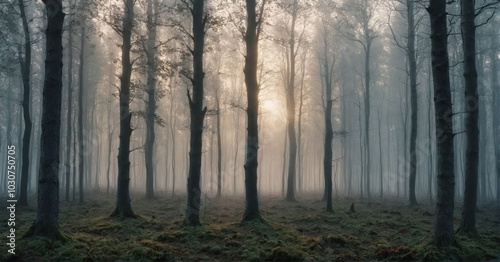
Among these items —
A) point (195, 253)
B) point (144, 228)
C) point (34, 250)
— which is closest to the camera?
point (34, 250)

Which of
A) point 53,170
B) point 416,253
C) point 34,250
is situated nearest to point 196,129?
point 53,170

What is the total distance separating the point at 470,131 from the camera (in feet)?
35.3

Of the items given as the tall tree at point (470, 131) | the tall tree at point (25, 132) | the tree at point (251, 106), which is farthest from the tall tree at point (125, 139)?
the tall tree at point (470, 131)

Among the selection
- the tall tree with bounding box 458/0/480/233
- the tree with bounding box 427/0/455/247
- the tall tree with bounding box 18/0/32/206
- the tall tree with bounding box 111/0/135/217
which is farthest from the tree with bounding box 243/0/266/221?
the tall tree with bounding box 18/0/32/206

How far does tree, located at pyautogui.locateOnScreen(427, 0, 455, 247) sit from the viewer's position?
7969mm

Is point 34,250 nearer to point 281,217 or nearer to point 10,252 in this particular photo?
point 10,252

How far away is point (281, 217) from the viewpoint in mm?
14250

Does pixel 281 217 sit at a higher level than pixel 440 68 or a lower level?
lower

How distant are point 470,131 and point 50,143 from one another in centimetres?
1154

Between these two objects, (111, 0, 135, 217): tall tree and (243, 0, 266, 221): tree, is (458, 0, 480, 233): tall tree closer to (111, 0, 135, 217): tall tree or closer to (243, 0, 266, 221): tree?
(243, 0, 266, 221): tree

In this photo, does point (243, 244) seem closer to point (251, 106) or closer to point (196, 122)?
point (196, 122)

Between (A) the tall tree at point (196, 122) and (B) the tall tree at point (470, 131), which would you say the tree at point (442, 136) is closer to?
(B) the tall tree at point (470, 131)

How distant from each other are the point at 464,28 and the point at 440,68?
4335mm

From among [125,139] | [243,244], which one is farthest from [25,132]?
[243,244]
